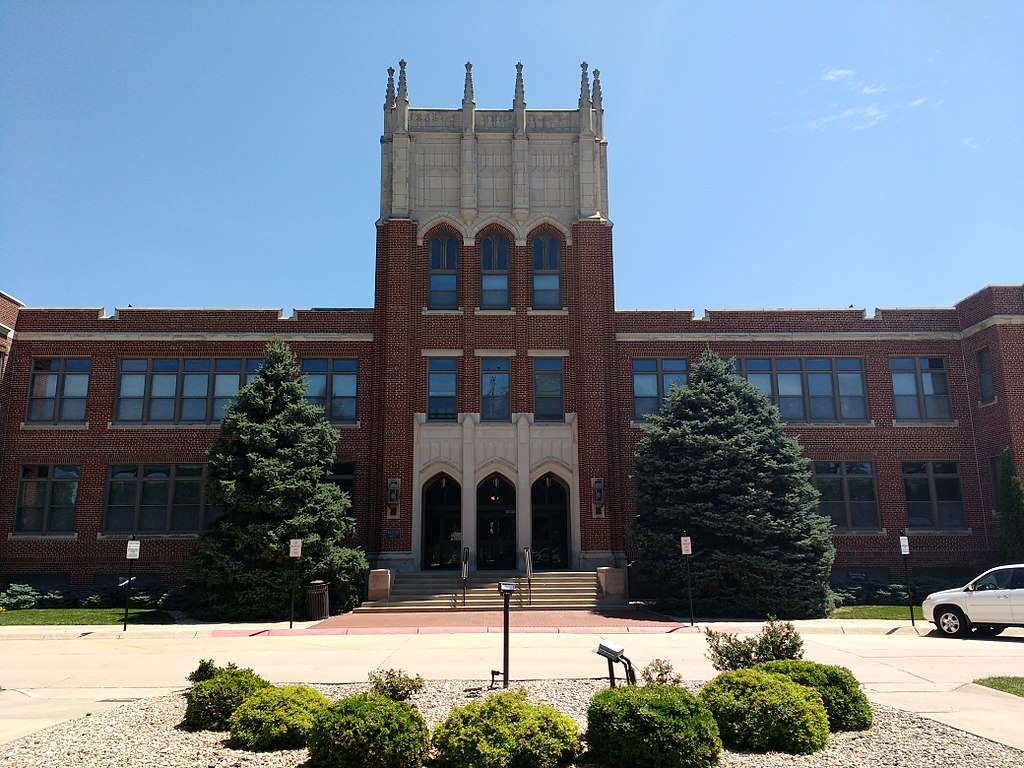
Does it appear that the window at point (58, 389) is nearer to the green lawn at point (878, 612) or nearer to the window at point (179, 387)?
the window at point (179, 387)

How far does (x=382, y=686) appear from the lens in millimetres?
9062

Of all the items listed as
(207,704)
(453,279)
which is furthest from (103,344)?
(207,704)

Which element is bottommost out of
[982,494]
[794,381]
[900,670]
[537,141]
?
[900,670]

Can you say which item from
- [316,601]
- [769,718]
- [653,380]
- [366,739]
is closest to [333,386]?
[316,601]

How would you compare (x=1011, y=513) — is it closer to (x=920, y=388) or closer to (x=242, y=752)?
(x=920, y=388)

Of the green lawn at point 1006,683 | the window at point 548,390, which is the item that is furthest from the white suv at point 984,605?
the window at point 548,390

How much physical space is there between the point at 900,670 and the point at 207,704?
Result: 1110 centimetres

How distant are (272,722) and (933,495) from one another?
92.0 feet

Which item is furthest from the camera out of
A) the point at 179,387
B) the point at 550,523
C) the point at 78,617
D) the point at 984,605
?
the point at 179,387

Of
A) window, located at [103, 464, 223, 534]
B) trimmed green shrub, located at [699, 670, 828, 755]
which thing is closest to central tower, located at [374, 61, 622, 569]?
window, located at [103, 464, 223, 534]

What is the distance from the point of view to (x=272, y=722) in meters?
8.19

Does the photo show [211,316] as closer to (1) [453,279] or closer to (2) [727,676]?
(1) [453,279]

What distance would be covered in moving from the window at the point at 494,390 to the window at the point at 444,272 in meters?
2.79

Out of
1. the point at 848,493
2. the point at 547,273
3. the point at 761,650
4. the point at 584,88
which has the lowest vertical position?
the point at 761,650
